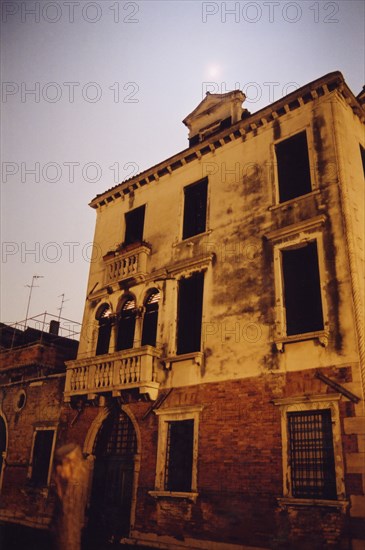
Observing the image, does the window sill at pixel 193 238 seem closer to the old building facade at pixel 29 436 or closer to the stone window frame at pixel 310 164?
the stone window frame at pixel 310 164

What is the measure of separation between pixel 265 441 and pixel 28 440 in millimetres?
10006

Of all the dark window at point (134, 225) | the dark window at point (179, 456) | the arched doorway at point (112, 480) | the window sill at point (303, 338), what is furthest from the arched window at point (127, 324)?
the window sill at point (303, 338)

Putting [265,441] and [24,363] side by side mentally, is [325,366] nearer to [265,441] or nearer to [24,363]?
[265,441]

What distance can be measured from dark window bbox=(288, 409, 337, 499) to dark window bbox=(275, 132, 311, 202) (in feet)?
19.4

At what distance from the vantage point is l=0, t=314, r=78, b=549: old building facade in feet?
46.8

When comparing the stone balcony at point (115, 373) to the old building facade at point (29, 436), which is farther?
the old building facade at point (29, 436)

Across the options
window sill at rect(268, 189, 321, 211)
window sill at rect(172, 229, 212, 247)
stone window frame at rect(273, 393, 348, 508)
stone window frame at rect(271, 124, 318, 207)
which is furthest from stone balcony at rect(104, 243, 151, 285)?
stone window frame at rect(273, 393, 348, 508)

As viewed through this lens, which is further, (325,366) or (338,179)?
(338,179)

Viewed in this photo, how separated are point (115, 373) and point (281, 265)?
235 inches

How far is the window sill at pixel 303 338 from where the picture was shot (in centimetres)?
948

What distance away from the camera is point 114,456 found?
43.1 feet

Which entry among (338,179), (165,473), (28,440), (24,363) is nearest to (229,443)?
(165,473)

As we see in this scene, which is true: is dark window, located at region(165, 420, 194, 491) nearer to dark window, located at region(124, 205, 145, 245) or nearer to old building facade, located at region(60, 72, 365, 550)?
old building facade, located at region(60, 72, 365, 550)

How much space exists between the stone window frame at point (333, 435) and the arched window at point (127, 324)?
612 centimetres
